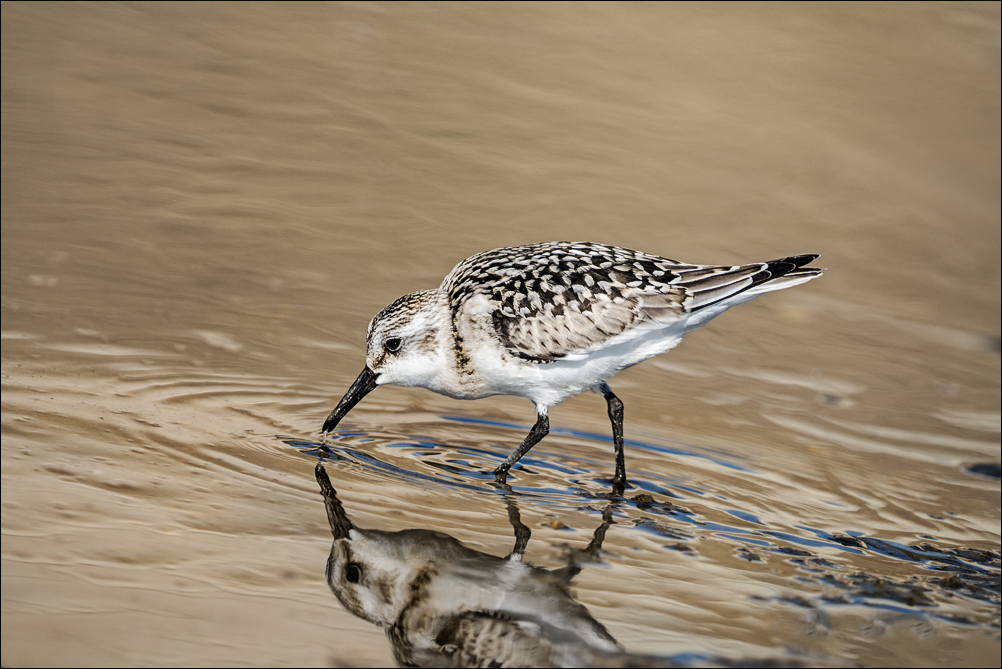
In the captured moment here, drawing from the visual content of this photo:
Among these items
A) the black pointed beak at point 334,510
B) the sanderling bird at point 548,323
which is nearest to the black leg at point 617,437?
the sanderling bird at point 548,323

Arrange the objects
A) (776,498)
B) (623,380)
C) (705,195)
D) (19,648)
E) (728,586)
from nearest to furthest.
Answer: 1. (19,648)
2. (728,586)
3. (776,498)
4. (623,380)
5. (705,195)

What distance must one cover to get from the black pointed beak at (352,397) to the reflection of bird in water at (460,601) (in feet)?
3.02

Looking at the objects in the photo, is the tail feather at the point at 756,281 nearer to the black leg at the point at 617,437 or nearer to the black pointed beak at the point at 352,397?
the black leg at the point at 617,437

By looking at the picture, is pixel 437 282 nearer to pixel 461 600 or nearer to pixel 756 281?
pixel 756 281

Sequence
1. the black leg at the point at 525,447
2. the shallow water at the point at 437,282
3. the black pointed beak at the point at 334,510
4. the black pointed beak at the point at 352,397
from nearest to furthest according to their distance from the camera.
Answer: the shallow water at the point at 437,282 < the black pointed beak at the point at 334,510 < the black leg at the point at 525,447 < the black pointed beak at the point at 352,397

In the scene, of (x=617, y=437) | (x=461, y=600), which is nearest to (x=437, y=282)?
(x=617, y=437)

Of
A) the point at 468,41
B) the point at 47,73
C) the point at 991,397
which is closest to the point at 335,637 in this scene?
the point at 991,397

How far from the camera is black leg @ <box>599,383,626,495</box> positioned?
6.06 m

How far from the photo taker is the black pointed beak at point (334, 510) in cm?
514

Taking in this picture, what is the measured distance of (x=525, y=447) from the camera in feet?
20.0

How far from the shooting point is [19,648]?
397cm

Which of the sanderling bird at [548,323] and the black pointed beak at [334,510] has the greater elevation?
the sanderling bird at [548,323]

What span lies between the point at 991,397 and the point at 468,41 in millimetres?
7143

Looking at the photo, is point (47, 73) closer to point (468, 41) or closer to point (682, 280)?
point (468, 41)
